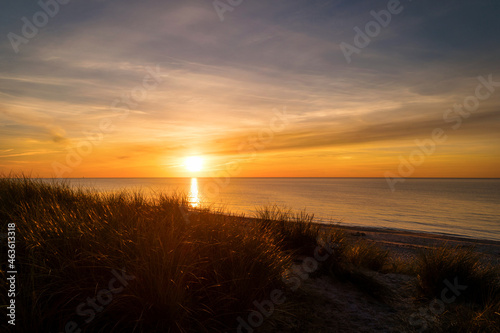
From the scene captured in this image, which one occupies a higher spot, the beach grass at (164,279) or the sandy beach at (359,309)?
the beach grass at (164,279)

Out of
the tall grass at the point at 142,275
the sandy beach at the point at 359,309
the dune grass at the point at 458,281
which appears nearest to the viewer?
the tall grass at the point at 142,275

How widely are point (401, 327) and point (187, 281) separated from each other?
334 cm

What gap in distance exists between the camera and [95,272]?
3.72 metres

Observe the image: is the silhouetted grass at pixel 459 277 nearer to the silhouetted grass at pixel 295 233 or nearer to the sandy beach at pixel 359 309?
the sandy beach at pixel 359 309

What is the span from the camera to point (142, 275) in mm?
3428

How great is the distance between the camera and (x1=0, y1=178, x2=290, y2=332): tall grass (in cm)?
320

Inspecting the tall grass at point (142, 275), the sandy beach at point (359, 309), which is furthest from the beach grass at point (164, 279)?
the sandy beach at point (359, 309)

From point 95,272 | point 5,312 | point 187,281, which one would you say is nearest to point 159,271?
point 187,281

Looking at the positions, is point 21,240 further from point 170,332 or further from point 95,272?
point 170,332

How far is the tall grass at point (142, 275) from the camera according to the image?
10.5 feet

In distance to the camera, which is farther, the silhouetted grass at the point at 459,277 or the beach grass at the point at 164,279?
the silhouetted grass at the point at 459,277
